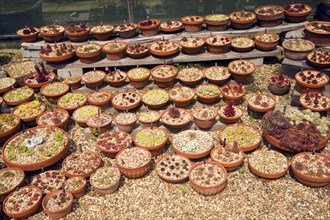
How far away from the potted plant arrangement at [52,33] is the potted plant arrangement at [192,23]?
474 cm

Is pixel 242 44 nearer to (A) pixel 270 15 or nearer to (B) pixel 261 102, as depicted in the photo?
(A) pixel 270 15

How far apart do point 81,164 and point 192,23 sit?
677 centimetres

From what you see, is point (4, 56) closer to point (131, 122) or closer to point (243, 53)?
point (131, 122)

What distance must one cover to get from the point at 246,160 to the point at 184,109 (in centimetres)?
241

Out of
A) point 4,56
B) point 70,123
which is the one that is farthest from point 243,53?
point 4,56

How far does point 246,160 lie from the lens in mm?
8188

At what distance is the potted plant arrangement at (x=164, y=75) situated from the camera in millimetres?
10359

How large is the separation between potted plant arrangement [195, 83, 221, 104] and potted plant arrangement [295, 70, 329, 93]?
8.17 feet

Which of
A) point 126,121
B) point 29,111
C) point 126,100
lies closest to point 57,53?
point 29,111

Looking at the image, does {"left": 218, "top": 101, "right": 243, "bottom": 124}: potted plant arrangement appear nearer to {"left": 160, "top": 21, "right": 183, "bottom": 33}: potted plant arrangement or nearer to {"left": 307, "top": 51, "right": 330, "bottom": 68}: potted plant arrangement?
{"left": 307, "top": 51, "right": 330, "bottom": 68}: potted plant arrangement

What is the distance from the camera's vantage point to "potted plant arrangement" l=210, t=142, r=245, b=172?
7707 millimetres

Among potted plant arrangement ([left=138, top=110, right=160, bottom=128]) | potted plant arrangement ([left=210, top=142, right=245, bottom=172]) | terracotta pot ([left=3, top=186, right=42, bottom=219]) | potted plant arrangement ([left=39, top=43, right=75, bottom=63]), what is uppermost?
potted plant arrangement ([left=39, top=43, right=75, bottom=63])

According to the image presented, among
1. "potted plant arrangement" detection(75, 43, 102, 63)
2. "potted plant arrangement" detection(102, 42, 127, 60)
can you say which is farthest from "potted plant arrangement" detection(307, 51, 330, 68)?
"potted plant arrangement" detection(75, 43, 102, 63)

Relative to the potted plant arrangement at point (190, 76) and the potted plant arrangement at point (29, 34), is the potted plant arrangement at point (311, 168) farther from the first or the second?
the potted plant arrangement at point (29, 34)
